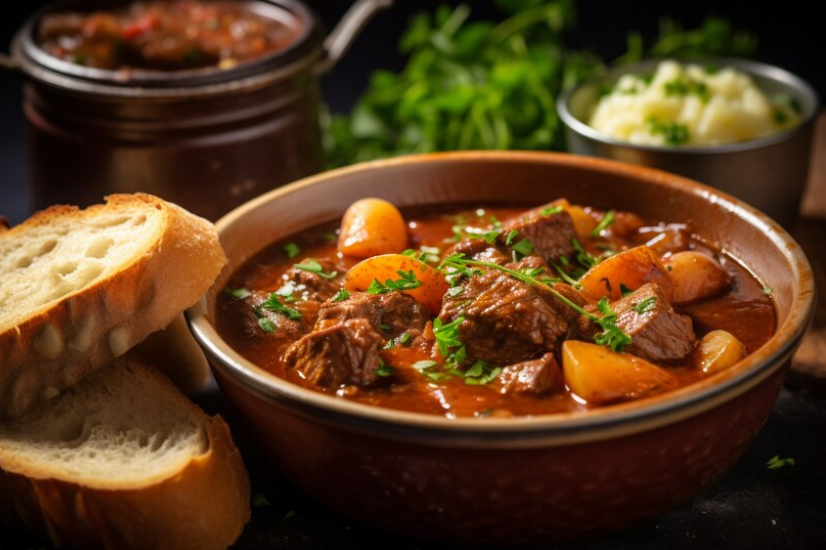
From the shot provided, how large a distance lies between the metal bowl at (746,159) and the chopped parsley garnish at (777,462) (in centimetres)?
160

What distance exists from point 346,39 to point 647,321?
112 inches

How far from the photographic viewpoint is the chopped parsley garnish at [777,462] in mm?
3418

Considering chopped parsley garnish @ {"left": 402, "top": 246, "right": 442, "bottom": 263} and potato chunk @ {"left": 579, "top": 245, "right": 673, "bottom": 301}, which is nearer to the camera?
potato chunk @ {"left": 579, "top": 245, "right": 673, "bottom": 301}

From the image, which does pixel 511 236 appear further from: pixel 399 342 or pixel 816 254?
pixel 816 254

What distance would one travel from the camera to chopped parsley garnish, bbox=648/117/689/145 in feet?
16.1

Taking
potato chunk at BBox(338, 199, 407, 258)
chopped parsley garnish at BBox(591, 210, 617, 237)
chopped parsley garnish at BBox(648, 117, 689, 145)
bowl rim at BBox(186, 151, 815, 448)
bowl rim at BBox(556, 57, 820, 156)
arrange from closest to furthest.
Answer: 1. bowl rim at BBox(186, 151, 815, 448)
2. potato chunk at BBox(338, 199, 407, 258)
3. chopped parsley garnish at BBox(591, 210, 617, 237)
4. bowl rim at BBox(556, 57, 820, 156)
5. chopped parsley garnish at BBox(648, 117, 689, 145)

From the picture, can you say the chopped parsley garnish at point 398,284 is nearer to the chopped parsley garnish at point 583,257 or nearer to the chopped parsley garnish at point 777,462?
the chopped parsley garnish at point 583,257

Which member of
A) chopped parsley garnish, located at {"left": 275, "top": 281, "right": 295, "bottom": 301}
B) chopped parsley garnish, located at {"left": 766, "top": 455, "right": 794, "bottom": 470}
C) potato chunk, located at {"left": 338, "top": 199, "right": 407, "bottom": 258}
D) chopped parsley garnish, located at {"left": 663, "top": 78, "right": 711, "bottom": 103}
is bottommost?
chopped parsley garnish, located at {"left": 766, "top": 455, "right": 794, "bottom": 470}

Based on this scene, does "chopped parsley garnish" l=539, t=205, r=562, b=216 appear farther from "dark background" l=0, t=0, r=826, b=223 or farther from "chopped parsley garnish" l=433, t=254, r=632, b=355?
"dark background" l=0, t=0, r=826, b=223

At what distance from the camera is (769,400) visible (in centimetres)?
306

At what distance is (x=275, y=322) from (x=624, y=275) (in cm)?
109

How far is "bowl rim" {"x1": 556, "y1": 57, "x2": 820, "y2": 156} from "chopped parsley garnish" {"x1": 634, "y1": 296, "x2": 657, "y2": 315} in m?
1.66

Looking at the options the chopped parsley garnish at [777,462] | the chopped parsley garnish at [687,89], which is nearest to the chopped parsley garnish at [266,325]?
the chopped parsley garnish at [777,462]

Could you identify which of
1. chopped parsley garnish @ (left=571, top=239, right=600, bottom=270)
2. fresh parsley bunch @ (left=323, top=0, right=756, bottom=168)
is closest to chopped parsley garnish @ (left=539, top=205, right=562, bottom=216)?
chopped parsley garnish @ (left=571, top=239, right=600, bottom=270)
